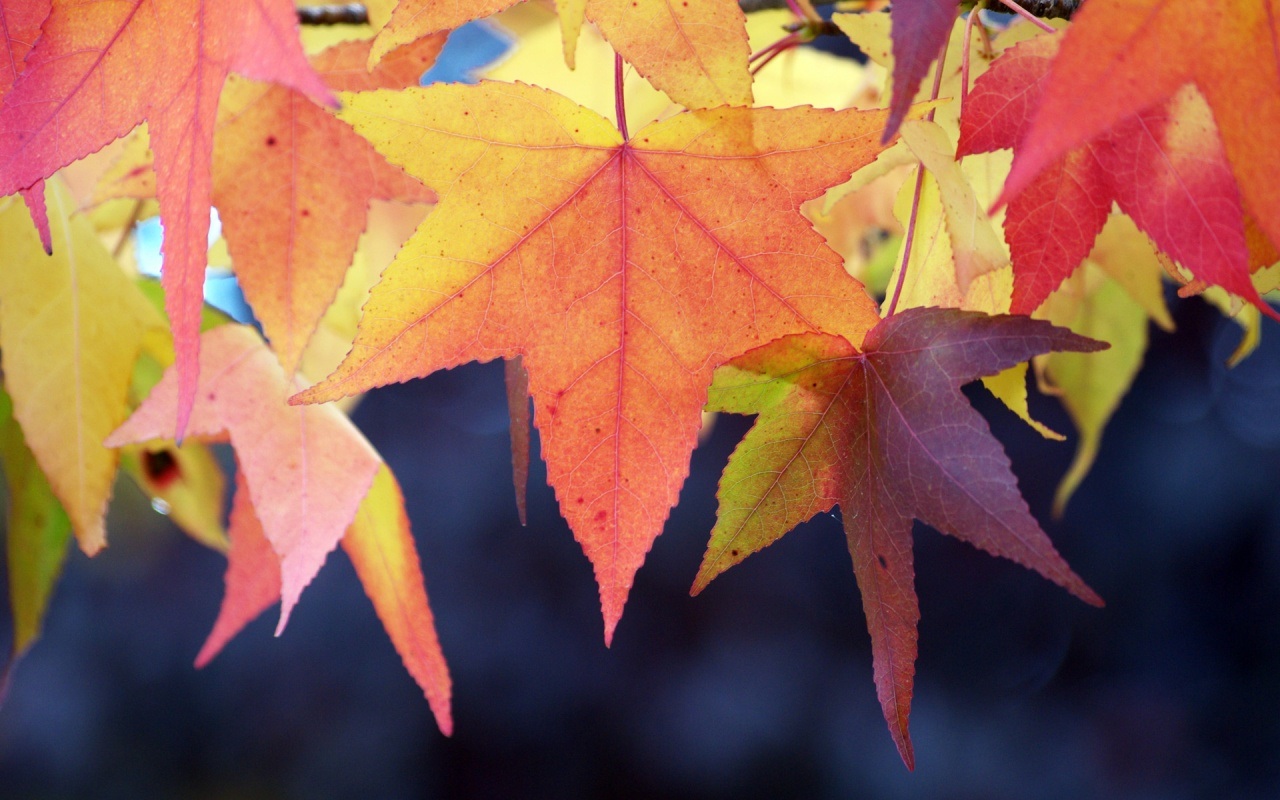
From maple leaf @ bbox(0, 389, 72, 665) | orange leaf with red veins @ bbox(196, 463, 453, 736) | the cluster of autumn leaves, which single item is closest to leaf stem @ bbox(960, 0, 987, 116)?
the cluster of autumn leaves

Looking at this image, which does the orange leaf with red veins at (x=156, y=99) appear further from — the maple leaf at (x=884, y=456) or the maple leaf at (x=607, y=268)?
the maple leaf at (x=884, y=456)

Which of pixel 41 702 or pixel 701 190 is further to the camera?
pixel 41 702

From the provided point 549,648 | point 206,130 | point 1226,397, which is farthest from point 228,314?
point 1226,397

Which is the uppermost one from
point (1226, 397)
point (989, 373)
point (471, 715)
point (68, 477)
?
point (989, 373)

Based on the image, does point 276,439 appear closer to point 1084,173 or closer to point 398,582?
point 398,582

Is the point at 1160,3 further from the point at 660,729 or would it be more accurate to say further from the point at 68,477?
the point at 660,729

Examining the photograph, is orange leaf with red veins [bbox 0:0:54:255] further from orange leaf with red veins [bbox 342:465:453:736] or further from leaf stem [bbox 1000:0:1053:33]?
leaf stem [bbox 1000:0:1053:33]
